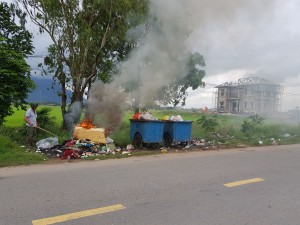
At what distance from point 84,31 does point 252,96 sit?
37.5ft

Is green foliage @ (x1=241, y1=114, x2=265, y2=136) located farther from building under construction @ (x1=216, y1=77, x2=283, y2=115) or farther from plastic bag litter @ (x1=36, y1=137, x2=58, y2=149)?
plastic bag litter @ (x1=36, y1=137, x2=58, y2=149)

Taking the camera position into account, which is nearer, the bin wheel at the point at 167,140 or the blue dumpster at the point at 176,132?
the blue dumpster at the point at 176,132

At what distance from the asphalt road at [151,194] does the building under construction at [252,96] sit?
1052 centimetres

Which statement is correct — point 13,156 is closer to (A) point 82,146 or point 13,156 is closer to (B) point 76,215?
(A) point 82,146

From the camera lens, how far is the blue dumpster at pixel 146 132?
31.5 feet

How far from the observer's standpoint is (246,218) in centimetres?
371

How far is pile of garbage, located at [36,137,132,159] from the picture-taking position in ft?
26.7

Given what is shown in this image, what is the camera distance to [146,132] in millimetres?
9594

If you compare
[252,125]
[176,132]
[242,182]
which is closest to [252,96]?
[252,125]

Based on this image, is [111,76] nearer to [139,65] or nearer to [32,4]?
[139,65]

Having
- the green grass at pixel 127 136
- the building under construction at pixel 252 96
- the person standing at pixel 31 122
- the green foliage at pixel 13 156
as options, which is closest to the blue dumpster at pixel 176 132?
the green grass at pixel 127 136

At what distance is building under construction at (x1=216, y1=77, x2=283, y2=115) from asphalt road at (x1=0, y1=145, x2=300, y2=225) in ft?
34.5

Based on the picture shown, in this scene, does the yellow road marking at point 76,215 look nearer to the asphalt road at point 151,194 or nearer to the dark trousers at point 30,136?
the asphalt road at point 151,194

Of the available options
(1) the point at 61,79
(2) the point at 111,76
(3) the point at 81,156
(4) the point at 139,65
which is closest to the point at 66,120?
(1) the point at 61,79
